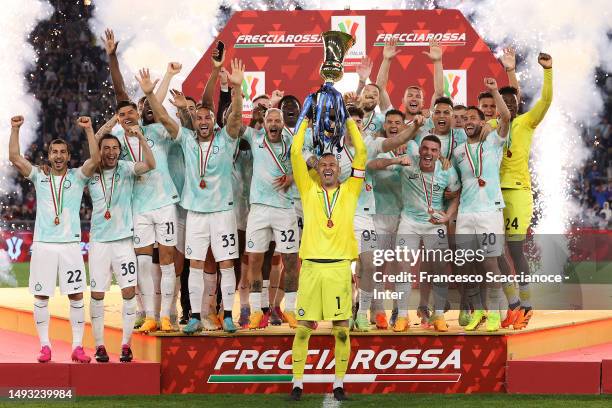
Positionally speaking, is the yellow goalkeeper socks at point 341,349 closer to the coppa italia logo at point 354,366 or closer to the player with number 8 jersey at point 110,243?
the coppa italia logo at point 354,366

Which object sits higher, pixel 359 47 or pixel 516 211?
pixel 359 47

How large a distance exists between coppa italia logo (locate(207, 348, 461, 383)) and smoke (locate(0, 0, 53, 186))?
13952 mm

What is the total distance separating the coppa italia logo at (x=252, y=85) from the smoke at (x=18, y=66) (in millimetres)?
8863

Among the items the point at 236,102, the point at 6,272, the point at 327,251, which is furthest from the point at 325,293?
the point at 6,272

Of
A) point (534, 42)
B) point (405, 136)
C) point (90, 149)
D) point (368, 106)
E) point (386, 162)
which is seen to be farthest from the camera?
point (534, 42)

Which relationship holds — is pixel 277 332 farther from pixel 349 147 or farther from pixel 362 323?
pixel 349 147

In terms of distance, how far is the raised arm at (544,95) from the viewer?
7.94m

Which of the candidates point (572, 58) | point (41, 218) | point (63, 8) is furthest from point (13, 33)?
point (41, 218)

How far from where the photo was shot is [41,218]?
25.4 feet

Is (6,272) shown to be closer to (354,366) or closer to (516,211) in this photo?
(354,366)

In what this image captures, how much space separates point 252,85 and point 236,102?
5440 mm

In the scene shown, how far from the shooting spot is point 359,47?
13367 mm

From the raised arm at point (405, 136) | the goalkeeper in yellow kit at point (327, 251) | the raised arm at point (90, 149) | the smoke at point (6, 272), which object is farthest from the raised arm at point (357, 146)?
the smoke at point (6, 272)

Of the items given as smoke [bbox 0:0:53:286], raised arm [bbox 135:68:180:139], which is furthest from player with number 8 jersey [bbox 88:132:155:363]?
smoke [bbox 0:0:53:286]
